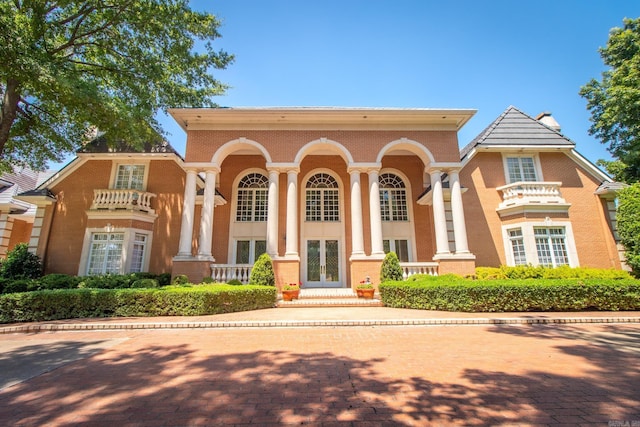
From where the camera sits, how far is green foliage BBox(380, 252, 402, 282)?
39.9 ft

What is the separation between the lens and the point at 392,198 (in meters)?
17.8

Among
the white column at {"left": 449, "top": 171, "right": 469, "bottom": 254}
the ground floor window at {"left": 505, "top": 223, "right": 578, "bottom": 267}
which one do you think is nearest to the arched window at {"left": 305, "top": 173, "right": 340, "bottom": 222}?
the white column at {"left": 449, "top": 171, "right": 469, "bottom": 254}

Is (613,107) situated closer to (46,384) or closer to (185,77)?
(185,77)

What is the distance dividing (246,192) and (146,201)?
17.7 ft

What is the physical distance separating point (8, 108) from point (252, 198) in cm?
1091

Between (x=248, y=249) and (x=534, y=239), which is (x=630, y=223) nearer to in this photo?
(x=534, y=239)

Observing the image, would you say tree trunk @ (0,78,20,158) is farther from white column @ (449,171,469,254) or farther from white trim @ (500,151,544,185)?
white trim @ (500,151,544,185)

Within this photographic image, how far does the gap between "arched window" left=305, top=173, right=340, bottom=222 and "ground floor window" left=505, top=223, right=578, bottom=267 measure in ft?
31.8

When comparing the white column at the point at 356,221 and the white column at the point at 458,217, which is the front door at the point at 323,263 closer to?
the white column at the point at 356,221

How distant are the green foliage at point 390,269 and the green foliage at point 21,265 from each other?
16.8 meters

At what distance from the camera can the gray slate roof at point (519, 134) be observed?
52.6 feet

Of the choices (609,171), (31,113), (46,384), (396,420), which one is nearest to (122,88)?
(31,113)

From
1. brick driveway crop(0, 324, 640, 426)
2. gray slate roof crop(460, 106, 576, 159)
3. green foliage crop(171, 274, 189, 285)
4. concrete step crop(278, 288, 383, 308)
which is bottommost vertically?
brick driveway crop(0, 324, 640, 426)

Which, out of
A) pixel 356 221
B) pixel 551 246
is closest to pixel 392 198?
pixel 356 221
